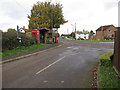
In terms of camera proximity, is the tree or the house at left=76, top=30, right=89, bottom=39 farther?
the house at left=76, top=30, right=89, bottom=39

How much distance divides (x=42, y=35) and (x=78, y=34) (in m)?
57.5

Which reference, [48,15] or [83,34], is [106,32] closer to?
[83,34]

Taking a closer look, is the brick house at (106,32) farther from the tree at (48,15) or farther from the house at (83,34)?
the tree at (48,15)

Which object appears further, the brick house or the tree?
the brick house

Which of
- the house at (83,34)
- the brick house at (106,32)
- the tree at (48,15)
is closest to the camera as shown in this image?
the tree at (48,15)

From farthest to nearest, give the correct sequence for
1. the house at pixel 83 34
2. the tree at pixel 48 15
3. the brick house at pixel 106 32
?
the house at pixel 83 34 → the brick house at pixel 106 32 → the tree at pixel 48 15

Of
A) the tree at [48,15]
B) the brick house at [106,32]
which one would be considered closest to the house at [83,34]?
the brick house at [106,32]

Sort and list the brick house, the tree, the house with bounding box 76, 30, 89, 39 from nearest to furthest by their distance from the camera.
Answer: the tree, the brick house, the house with bounding box 76, 30, 89, 39

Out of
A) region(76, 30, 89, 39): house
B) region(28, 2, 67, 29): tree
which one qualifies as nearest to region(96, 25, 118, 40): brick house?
region(76, 30, 89, 39): house

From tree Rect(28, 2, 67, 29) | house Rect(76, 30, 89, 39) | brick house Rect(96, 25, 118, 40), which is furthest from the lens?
house Rect(76, 30, 89, 39)

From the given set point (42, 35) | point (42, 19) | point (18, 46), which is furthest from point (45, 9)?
point (18, 46)

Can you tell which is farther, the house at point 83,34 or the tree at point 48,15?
the house at point 83,34

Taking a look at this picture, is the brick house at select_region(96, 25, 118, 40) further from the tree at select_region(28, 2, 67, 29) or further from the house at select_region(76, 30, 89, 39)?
the tree at select_region(28, 2, 67, 29)

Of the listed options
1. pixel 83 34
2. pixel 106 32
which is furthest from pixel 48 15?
pixel 83 34
